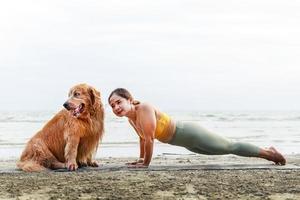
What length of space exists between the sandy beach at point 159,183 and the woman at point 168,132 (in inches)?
10.1

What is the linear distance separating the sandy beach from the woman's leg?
A: 0.82 ft

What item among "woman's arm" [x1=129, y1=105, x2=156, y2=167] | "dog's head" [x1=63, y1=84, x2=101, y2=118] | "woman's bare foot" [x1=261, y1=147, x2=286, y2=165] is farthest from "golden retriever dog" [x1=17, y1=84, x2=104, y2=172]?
"woman's bare foot" [x1=261, y1=147, x2=286, y2=165]

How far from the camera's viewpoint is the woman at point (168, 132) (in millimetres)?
6395

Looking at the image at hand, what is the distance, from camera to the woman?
639cm

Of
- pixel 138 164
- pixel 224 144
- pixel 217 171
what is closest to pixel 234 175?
pixel 217 171

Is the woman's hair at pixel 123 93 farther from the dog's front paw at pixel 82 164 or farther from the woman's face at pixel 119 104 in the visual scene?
the dog's front paw at pixel 82 164

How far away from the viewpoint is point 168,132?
21.9 feet

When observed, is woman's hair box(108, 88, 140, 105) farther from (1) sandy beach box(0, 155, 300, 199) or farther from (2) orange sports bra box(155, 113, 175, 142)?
(1) sandy beach box(0, 155, 300, 199)

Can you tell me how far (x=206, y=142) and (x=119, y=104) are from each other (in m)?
1.29

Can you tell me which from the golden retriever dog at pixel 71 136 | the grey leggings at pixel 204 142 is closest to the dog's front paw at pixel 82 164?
the golden retriever dog at pixel 71 136

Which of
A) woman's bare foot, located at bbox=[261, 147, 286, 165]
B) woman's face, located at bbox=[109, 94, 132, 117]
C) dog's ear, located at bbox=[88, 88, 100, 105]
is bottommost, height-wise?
woman's bare foot, located at bbox=[261, 147, 286, 165]

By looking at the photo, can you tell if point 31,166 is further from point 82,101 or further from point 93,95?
point 93,95

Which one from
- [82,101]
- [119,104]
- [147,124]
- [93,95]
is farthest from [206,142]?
[82,101]

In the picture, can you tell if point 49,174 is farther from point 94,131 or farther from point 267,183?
point 267,183
